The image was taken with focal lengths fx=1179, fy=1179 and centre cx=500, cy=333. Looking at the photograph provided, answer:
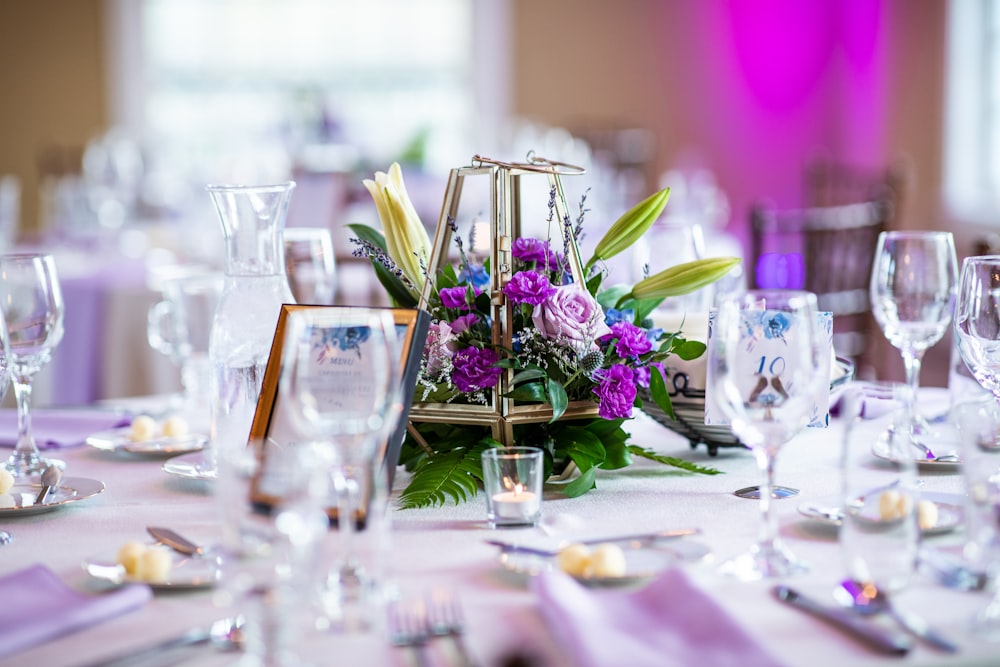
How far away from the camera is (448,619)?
0.90m

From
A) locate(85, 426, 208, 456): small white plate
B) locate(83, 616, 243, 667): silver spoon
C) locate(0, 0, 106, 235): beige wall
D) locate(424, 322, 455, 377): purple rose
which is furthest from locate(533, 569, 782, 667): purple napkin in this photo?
locate(0, 0, 106, 235): beige wall

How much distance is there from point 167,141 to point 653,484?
307 inches

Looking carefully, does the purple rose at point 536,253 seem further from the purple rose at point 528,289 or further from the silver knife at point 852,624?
the silver knife at point 852,624

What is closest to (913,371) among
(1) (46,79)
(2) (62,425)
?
(2) (62,425)

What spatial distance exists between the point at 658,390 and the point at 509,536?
0.96 ft

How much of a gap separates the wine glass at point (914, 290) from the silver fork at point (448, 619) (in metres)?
0.71

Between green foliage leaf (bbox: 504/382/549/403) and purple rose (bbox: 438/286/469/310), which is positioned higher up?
purple rose (bbox: 438/286/469/310)

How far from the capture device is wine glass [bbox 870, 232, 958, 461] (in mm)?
1433

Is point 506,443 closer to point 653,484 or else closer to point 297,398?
point 653,484

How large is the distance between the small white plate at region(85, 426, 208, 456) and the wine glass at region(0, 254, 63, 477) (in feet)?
0.45

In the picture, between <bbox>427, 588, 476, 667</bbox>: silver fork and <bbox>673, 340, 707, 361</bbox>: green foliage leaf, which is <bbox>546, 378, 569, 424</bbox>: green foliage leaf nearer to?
<bbox>673, 340, 707, 361</bbox>: green foliage leaf

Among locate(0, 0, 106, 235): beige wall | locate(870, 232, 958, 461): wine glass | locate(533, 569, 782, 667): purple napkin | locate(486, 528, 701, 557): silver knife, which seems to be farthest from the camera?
locate(0, 0, 106, 235): beige wall

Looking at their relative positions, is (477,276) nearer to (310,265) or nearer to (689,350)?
(689,350)

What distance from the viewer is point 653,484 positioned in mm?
1321
